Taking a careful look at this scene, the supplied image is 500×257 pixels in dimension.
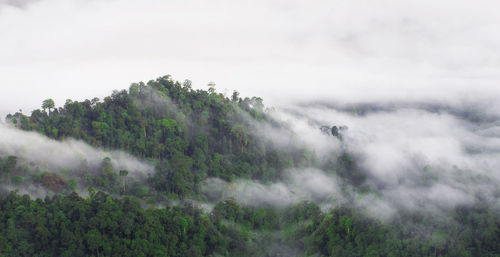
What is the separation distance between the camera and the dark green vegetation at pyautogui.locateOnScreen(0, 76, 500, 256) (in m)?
48.4

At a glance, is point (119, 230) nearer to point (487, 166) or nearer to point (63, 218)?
point (63, 218)

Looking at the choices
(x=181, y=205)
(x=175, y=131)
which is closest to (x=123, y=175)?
(x=181, y=205)

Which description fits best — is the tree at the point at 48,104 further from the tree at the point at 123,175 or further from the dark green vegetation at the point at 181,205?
the tree at the point at 123,175

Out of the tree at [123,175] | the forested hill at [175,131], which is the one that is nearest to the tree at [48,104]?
the forested hill at [175,131]

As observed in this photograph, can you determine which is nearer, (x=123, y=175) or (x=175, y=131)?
(x=123, y=175)

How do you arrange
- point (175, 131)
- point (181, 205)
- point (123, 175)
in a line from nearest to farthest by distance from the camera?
point (181, 205), point (123, 175), point (175, 131)

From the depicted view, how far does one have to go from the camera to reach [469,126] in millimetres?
124125

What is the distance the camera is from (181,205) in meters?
60.2

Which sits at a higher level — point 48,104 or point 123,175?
point 48,104

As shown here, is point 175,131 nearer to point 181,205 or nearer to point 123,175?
point 123,175

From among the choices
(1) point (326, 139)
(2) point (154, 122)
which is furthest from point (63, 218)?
(1) point (326, 139)

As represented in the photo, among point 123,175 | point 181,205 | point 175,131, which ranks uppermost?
point 175,131

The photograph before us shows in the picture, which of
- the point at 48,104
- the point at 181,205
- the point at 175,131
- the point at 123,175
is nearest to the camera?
the point at 181,205

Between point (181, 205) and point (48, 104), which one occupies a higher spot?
point (48, 104)
